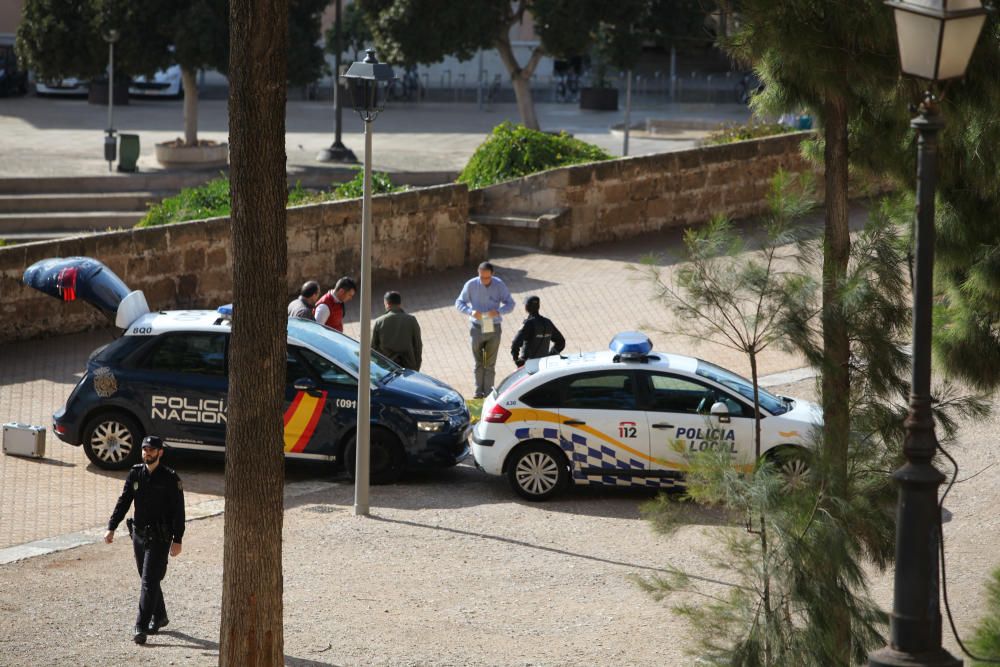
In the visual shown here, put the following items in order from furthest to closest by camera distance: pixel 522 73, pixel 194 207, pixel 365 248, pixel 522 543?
pixel 522 73 < pixel 194 207 < pixel 365 248 < pixel 522 543

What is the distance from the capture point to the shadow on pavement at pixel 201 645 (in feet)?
33.2

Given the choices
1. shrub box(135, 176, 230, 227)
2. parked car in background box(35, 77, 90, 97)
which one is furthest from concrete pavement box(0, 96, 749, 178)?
shrub box(135, 176, 230, 227)

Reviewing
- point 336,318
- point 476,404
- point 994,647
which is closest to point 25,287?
point 336,318

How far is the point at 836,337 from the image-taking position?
8.62 m

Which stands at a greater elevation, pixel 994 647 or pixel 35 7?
pixel 35 7

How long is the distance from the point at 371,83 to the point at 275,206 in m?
4.75

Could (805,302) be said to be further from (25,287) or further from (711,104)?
(711,104)

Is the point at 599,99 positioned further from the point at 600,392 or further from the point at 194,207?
the point at 600,392

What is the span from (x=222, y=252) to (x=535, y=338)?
6.81m

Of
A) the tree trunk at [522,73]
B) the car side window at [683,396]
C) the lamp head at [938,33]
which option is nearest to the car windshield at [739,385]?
the car side window at [683,396]

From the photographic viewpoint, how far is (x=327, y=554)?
12.6 metres

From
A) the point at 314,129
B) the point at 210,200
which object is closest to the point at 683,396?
the point at 210,200

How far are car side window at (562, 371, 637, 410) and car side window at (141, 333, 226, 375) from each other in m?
3.44

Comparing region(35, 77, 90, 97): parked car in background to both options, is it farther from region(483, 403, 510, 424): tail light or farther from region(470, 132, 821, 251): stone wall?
region(483, 403, 510, 424): tail light
